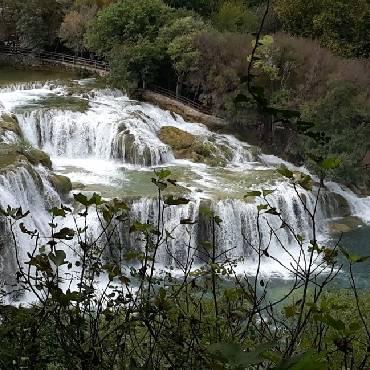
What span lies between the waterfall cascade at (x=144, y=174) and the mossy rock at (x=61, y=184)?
213 millimetres

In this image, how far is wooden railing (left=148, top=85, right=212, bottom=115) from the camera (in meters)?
22.2

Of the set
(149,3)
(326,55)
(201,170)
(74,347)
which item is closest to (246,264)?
(201,170)

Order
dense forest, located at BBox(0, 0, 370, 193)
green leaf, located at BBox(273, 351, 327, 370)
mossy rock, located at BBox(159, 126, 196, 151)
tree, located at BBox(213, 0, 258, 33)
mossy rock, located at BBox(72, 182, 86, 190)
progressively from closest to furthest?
green leaf, located at BBox(273, 351, 327, 370) → mossy rock, located at BBox(72, 182, 86, 190) → dense forest, located at BBox(0, 0, 370, 193) → mossy rock, located at BBox(159, 126, 196, 151) → tree, located at BBox(213, 0, 258, 33)

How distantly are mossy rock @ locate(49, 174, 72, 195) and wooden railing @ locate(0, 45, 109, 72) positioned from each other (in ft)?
40.1

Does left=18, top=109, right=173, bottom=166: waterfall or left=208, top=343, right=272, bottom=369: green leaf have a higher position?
left=208, top=343, right=272, bottom=369: green leaf

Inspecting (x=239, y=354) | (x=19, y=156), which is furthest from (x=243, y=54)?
(x=239, y=354)

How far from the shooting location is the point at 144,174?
17.0 meters

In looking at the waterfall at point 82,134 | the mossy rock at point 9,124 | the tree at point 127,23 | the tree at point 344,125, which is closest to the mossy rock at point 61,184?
the mossy rock at point 9,124

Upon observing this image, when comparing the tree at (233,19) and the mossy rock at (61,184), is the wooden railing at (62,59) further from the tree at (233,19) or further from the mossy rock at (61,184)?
the mossy rock at (61,184)

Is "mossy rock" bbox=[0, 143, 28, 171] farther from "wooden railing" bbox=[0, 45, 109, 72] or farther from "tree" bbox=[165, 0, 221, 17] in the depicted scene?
"tree" bbox=[165, 0, 221, 17]

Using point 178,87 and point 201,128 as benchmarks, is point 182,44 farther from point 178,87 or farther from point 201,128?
point 201,128

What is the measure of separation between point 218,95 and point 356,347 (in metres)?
15.1

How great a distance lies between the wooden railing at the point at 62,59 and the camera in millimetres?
26547

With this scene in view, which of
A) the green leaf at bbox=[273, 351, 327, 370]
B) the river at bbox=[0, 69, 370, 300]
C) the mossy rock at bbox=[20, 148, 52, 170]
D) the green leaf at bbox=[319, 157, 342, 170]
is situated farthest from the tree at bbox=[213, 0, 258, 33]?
the green leaf at bbox=[273, 351, 327, 370]
